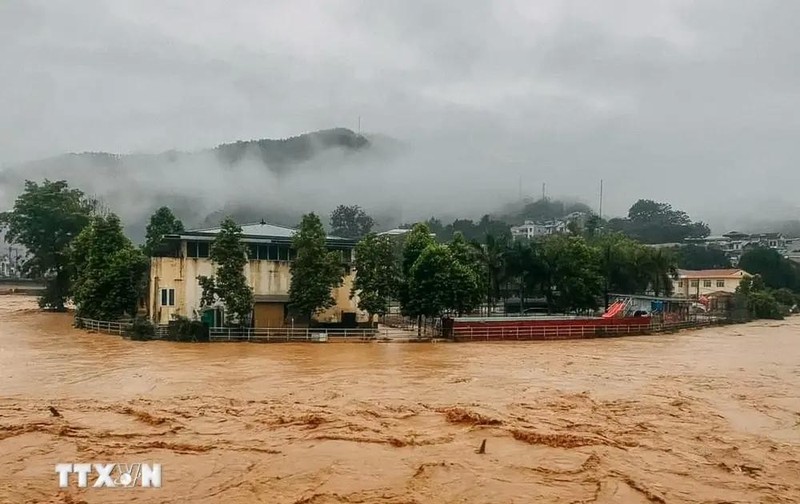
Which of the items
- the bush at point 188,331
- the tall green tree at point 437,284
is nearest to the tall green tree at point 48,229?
the bush at point 188,331

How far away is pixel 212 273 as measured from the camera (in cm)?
3531

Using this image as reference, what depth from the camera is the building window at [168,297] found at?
35.2 meters

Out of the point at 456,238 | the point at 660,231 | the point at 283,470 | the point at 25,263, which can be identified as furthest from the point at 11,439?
the point at 660,231

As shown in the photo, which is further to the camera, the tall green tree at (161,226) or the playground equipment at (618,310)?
the tall green tree at (161,226)

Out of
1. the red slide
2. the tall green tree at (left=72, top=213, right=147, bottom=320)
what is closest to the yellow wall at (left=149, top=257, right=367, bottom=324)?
the tall green tree at (left=72, top=213, right=147, bottom=320)

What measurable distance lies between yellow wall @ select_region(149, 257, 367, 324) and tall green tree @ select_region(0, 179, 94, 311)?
2111 cm

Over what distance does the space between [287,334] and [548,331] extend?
15378 millimetres

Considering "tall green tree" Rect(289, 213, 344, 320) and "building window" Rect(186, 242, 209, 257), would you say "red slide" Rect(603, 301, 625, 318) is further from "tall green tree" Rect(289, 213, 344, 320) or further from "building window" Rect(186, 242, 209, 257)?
"building window" Rect(186, 242, 209, 257)

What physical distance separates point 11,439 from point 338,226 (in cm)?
10826

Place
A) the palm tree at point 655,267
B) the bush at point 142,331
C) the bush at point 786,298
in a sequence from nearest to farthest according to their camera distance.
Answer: the bush at point 142,331 < the palm tree at point 655,267 < the bush at point 786,298

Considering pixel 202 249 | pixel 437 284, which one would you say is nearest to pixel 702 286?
pixel 437 284

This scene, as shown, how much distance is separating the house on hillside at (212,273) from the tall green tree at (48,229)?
2158cm

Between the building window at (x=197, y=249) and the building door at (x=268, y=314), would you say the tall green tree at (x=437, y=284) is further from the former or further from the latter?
the building window at (x=197, y=249)

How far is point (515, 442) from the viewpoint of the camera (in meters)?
13.8
